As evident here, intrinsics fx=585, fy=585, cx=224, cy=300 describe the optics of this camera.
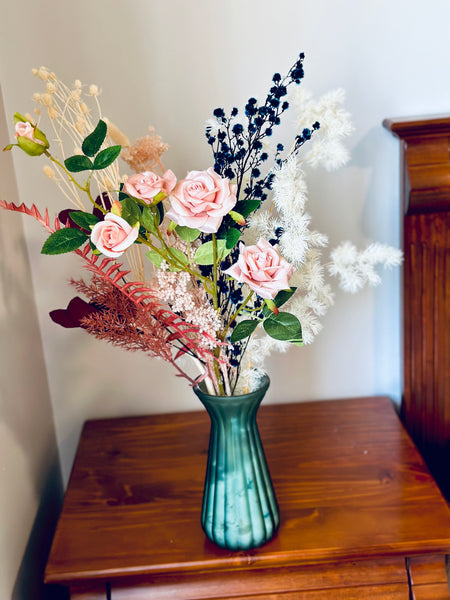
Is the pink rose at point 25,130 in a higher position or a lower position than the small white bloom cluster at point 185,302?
higher

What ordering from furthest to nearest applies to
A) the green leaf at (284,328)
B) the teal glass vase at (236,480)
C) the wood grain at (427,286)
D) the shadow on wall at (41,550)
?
the wood grain at (427,286), the shadow on wall at (41,550), the teal glass vase at (236,480), the green leaf at (284,328)

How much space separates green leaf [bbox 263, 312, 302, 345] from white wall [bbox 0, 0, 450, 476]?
53 cm

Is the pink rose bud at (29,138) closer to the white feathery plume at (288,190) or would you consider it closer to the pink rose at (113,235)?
the pink rose at (113,235)

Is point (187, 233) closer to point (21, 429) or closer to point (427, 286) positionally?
point (21, 429)

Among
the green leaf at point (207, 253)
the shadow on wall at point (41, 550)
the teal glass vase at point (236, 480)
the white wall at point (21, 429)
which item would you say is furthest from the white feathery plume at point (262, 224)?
the shadow on wall at point (41, 550)

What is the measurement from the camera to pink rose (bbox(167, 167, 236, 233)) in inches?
28.0

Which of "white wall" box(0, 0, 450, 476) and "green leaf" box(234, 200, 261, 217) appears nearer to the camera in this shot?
"green leaf" box(234, 200, 261, 217)

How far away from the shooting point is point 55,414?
1.39 metres

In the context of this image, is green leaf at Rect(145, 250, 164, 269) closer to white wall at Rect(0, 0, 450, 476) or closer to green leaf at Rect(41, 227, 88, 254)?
green leaf at Rect(41, 227, 88, 254)

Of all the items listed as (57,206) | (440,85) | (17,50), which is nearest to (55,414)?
(57,206)

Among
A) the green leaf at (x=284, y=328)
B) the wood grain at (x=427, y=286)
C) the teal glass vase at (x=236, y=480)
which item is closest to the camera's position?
the green leaf at (x=284, y=328)

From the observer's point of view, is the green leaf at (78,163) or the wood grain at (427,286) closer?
the green leaf at (78,163)

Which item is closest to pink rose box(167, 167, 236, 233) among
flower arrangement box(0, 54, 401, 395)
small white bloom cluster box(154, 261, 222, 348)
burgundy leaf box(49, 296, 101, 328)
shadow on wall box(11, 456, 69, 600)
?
flower arrangement box(0, 54, 401, 395)

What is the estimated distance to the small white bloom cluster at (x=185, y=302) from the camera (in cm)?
79
